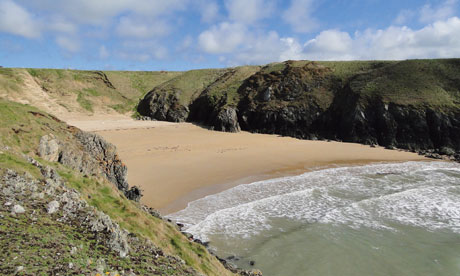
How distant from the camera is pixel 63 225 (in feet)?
17.7

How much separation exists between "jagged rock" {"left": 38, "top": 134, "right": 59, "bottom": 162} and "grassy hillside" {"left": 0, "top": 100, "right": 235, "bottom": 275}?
0.17m

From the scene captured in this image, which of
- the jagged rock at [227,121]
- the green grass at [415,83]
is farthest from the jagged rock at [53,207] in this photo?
the green grass at [415,83]

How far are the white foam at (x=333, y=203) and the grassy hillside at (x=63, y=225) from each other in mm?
4342

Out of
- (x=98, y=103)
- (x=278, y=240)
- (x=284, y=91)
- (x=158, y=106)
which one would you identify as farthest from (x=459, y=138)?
(x=98, y=103)

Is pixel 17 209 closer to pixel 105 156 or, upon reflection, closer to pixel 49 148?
pixel 49 148

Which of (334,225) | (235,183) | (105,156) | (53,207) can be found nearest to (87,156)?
(105,156)

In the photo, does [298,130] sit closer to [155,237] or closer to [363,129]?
[363,129]

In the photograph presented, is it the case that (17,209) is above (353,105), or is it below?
below

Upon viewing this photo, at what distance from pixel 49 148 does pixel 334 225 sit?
1204 cm

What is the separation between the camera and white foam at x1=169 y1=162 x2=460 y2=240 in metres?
13.1

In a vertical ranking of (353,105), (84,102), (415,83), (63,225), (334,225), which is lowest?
(334,225)

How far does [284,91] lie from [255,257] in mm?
37235

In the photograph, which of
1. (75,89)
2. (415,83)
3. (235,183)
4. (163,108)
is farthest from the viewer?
(75,89)

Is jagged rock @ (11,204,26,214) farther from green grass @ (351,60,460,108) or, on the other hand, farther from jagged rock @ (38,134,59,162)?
green grass @ (351,60,460,108)
